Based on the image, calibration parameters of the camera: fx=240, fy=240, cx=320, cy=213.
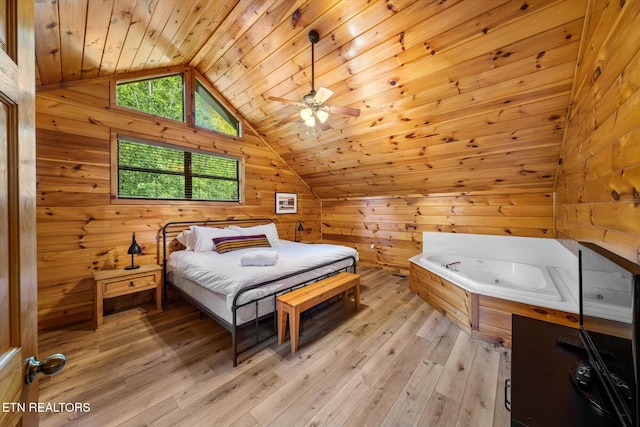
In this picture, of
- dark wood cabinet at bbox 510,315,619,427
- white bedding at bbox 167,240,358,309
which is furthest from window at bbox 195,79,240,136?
dark wood cabinet at bbox 510,315,619,427

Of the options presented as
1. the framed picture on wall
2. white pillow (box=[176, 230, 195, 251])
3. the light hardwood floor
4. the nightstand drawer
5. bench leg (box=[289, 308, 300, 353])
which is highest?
the framed picture on wall

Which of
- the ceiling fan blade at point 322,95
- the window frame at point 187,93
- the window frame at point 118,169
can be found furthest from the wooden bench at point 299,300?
the window frame at point 187,93

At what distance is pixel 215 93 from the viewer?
3828 mm

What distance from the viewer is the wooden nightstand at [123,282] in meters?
2.46

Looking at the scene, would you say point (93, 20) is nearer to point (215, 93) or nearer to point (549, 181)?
point (215, 93)

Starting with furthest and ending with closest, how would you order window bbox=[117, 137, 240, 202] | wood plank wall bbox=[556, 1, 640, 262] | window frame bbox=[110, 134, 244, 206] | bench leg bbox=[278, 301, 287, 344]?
window bbox=[117, 137, 240, 202] < window frame bbox=[110, 134, 244, 206] < bench leg bbox=[278, 301, 287, 344] < wood plank wall bbox=[556, 1, 640, 262]

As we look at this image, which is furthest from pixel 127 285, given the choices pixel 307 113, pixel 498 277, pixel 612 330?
pixel 498 277

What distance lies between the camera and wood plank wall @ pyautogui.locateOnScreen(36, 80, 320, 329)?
2.46 meters

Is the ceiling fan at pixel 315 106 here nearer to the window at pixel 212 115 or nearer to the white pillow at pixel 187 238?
the window at pixel 212 115

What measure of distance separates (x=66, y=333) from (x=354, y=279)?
297cm

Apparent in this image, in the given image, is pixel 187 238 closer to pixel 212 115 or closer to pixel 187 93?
pixel 212 115

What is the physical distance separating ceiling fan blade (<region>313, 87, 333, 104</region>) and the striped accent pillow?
2075 millimetres

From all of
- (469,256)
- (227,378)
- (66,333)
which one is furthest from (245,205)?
(469,256)

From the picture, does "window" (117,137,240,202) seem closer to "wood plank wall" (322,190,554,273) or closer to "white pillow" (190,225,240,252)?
"white pillow" (190,225,240,252)
